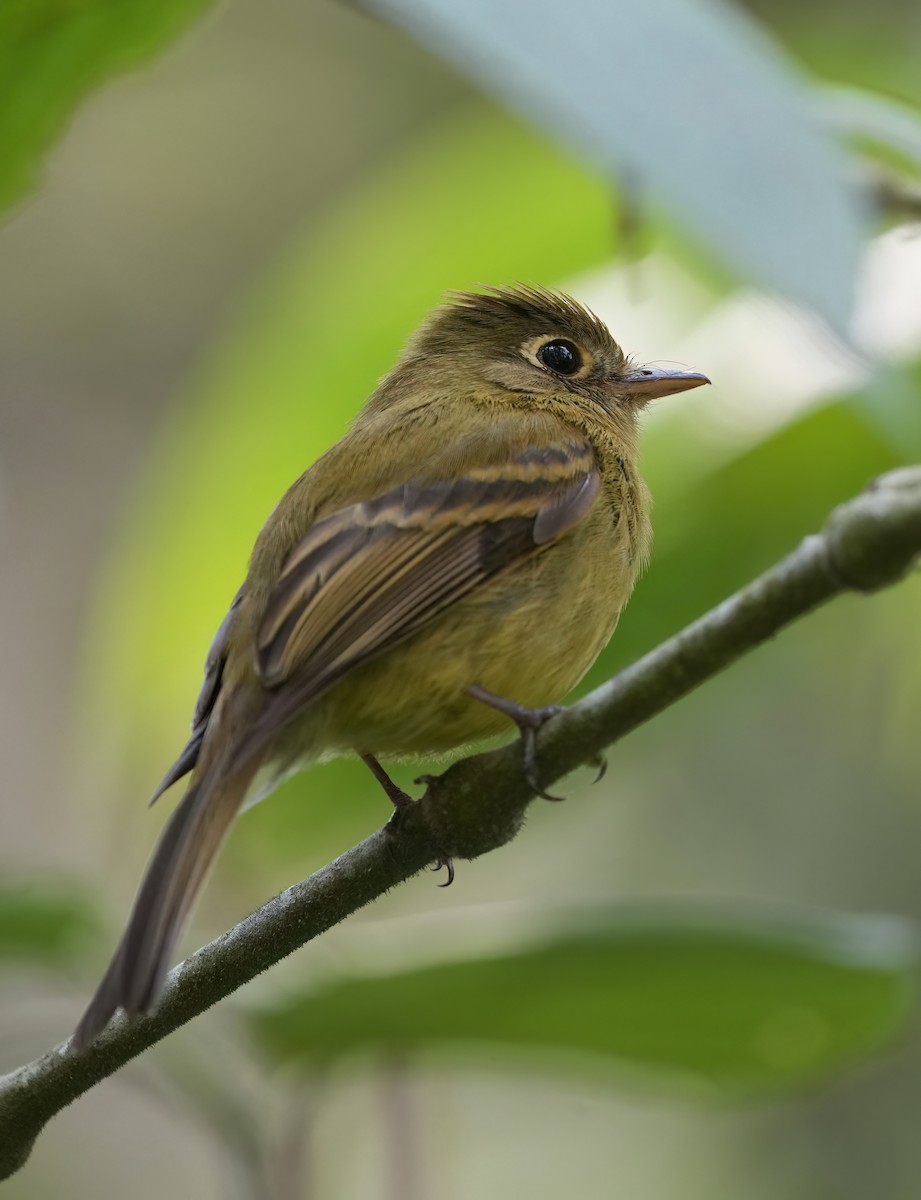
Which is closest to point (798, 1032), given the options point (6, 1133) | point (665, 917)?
point (665, 917)

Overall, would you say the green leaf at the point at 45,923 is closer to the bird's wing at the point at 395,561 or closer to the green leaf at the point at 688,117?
the bird's wing at the point at 395,561

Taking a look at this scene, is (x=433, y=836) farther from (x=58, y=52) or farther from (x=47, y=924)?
(x=58, y=52)

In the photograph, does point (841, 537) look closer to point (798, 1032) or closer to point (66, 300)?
point (798, 1032)

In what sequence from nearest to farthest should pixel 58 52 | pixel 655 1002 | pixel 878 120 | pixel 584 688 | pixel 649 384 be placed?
pixel 58 52 → pixel 878 120 → pixel 655 1002 → pixel 584 688 → pixel 649 384

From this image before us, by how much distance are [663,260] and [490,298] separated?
0.82 meters

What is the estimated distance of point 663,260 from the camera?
3344 millimetres

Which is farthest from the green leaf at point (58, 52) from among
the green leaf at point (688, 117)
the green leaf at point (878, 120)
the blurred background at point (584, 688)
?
the green leaf at point (878, 120)

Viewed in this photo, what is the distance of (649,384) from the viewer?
148 inches

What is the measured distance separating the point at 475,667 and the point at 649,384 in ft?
4.03

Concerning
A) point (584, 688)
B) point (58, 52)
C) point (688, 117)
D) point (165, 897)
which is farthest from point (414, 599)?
point (688, 117)

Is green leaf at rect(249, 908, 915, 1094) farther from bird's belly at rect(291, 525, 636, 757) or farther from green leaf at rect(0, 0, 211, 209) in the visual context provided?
green leaf at rect(0, 0, 211, 209)

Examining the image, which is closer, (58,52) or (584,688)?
(58,52)

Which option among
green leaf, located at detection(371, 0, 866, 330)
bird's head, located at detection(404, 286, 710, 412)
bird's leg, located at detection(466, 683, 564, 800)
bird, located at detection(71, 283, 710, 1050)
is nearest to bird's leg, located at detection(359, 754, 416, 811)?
bird, located at detection(71, 283, 710, 1050)

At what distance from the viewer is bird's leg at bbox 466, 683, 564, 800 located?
1957 millimetres
